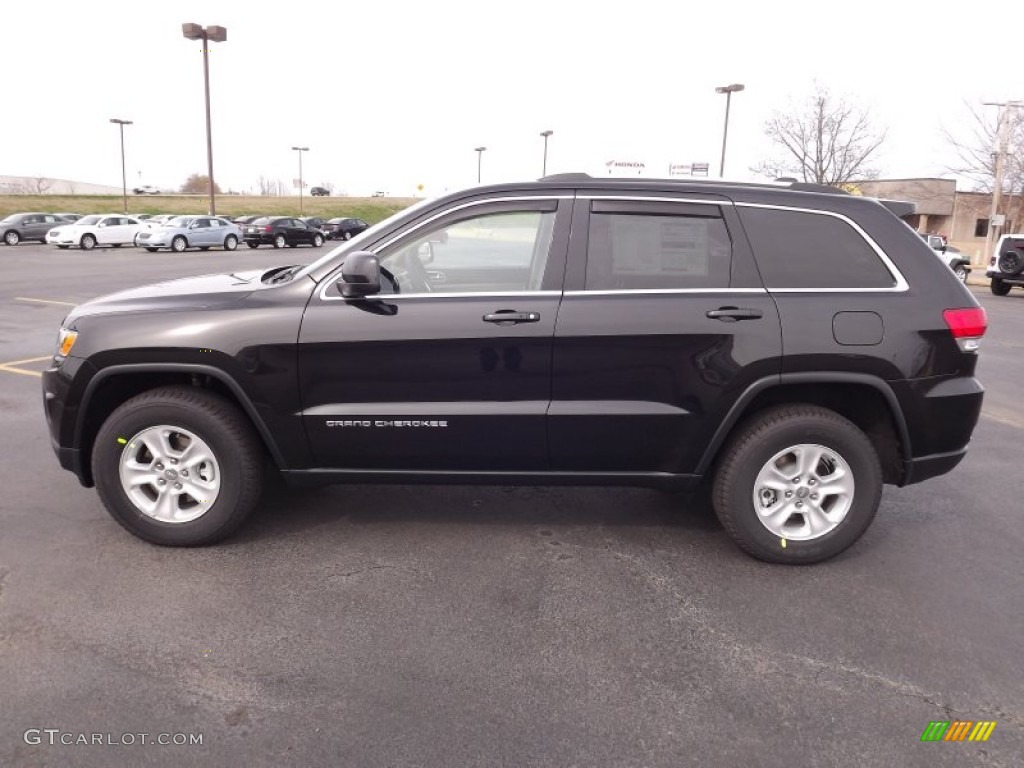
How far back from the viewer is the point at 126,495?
3820mm

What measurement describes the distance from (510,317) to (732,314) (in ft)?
3.36

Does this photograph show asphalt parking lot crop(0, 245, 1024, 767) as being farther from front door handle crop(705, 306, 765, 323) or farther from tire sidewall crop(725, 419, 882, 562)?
front door handle crop(705, 306, 765, 323)

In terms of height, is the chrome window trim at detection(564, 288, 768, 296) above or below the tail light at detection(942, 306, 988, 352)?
above

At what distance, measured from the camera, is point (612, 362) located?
361 centimetres

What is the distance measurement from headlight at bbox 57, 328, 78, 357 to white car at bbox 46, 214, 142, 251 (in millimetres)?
34031

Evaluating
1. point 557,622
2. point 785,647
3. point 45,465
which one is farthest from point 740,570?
point 45,465

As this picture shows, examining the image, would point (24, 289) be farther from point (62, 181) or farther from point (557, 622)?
point (62, 181)

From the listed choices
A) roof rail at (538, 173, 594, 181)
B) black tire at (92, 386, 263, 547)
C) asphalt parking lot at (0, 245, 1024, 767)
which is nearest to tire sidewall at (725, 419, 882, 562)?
asphalt parking lot at (0, 245, 1024, 767)

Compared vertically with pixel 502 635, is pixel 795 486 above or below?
above

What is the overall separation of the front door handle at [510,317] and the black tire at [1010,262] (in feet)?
67.5

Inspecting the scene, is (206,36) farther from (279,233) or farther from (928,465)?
(928,465)

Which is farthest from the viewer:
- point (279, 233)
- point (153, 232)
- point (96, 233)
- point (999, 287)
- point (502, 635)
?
point (279, 233)

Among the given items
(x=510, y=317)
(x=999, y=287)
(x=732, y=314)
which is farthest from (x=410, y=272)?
(x=999, y=287)

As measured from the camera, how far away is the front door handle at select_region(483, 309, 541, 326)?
11.8ft
